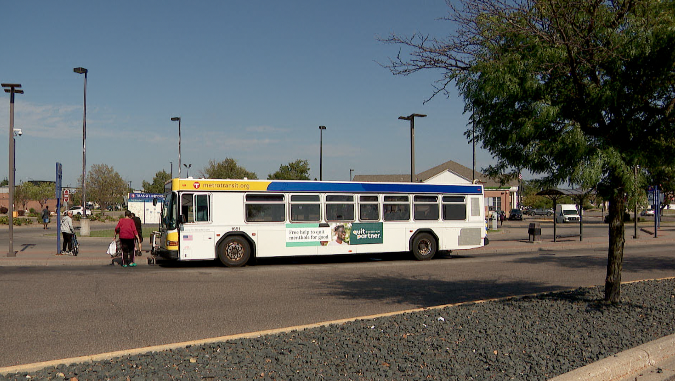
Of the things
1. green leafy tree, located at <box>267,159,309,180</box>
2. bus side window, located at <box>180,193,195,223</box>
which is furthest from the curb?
green leafy tree, located at <box>267,159,309,180</box>

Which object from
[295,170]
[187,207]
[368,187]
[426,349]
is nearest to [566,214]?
[295,170]

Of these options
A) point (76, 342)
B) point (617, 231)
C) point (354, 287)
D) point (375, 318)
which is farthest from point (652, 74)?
point (76, 342)

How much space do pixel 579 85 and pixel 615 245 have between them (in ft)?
7.80

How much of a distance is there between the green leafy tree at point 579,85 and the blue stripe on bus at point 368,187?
974cm

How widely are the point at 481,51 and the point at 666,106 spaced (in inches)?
102

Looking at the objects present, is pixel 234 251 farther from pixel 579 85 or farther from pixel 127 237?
pixel 579 85

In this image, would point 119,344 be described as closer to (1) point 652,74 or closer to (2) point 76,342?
(2) point 76,342

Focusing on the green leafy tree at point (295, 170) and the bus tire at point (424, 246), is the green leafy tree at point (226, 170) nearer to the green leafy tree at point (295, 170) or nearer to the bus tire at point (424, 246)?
the green leafy tree at point (295, 170)

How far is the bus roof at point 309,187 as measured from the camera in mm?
16141

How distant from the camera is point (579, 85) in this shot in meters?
7.41

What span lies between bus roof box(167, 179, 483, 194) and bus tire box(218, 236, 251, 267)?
150cm

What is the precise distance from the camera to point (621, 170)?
276 inches

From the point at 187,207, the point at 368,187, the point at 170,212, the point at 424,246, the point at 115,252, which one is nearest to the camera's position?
the point at 187,207

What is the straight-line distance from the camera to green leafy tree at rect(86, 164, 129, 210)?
252ft
